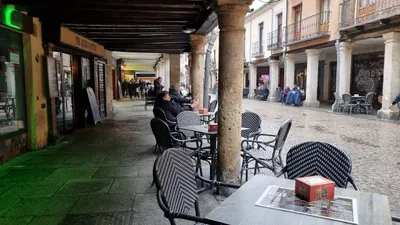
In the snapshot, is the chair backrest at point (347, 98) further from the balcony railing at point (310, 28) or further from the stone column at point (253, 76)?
the stone column at point (253, 76)

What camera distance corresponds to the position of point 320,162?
2643 millimetres

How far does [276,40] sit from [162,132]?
18044 mm

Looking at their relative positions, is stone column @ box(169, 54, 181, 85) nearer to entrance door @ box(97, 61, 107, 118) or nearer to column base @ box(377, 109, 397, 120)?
entrance door @ box(97, 61, 107, 118)

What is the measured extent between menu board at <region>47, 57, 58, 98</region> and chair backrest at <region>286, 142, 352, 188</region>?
17.6ft

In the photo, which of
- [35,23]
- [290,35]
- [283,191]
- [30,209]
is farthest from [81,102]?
[290,35]

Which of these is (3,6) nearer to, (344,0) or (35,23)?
(35,23)

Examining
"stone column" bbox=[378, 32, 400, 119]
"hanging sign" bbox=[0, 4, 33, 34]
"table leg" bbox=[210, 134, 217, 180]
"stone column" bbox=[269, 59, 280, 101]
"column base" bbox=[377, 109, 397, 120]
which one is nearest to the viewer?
"table leg" bbox=[210, 134, 217, 180]

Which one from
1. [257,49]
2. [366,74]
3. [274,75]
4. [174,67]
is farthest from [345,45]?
[257,49]

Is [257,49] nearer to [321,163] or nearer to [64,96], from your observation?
[64,96]

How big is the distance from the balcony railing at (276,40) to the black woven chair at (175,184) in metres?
18.4

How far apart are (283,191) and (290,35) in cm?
1788

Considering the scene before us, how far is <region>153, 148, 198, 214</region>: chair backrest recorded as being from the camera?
6.86 ft

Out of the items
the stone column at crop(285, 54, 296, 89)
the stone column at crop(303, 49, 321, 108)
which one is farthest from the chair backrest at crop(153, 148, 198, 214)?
the stone column at crop(285, 54, 296, 89)

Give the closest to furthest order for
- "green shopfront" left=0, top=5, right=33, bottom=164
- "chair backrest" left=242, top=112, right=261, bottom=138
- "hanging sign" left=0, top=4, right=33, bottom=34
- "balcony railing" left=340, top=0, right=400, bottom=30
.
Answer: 1. "hanging sign" left=0, top=4, right=33, bottom=34
2. "green shopfront" left=0, top=5, right=33, bottom=164
3. "chair backrest" left=242, top=112, right=261, bottom=138
4. "balcony railing" left=340, top=0, right=400, bottom=30
